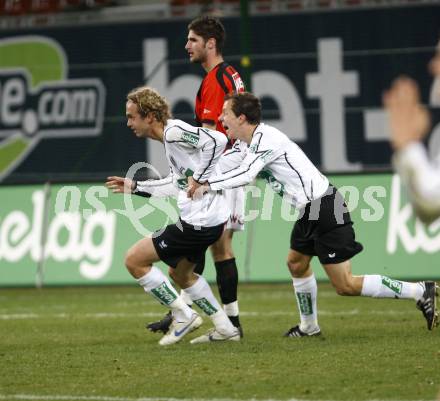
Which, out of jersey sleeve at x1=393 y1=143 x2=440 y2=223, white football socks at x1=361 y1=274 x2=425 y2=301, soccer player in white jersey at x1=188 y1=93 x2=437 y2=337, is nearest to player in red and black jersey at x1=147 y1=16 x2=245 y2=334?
soccer player in white jersey at x1=188 y1=93 x2=437 y2=337

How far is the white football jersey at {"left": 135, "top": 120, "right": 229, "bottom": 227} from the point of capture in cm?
849

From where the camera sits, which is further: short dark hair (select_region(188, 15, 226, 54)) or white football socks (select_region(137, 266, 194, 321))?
short dark hair (select_region(188, 15, 226, 54))

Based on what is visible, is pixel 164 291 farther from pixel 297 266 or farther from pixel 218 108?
pixel 218 108

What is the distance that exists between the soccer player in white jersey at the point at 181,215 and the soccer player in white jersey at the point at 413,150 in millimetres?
3622

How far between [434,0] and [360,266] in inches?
312

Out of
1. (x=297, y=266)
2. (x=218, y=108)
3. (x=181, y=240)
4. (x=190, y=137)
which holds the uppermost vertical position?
(x=218, y=108)

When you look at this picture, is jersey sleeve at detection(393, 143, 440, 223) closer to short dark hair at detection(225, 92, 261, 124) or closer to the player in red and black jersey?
short dark hair at detection(225, 92, 261, 124)

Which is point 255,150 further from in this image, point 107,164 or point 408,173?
point 107,164

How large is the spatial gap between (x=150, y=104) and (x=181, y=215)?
2.80 ft

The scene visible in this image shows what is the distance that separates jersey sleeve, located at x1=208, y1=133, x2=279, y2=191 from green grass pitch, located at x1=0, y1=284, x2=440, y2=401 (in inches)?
47.1

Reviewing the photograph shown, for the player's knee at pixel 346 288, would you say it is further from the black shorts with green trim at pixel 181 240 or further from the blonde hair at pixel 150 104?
the blonde hair at pixel 150 104

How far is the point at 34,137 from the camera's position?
2169cm

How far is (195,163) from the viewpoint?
864 centimetres

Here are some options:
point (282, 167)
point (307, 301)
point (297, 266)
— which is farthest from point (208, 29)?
point (307, 301)
